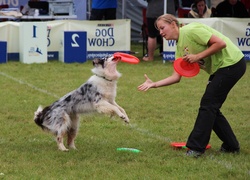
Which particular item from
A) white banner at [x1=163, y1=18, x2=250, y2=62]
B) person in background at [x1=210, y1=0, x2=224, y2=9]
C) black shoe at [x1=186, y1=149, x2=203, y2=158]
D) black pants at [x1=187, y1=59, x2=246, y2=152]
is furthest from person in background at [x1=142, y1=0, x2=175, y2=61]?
black shoe at [x1=186, y1=149, x2=203, y2=158]

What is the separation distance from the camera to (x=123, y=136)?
7.53m

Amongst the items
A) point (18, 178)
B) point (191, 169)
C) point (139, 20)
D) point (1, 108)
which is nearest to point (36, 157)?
point (18, 178)

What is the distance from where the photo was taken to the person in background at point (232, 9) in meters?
16.6

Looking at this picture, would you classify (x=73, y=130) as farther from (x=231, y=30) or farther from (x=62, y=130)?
(x=231, y=30)

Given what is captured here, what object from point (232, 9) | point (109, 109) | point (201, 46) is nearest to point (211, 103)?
point (201, 46)

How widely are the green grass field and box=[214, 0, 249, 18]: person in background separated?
4276 millimetres

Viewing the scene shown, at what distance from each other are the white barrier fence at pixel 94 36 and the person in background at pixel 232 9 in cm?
286

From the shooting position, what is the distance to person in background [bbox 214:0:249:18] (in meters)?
16.6

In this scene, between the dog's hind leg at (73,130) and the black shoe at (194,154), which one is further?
the dog's hind leg at (73,130)

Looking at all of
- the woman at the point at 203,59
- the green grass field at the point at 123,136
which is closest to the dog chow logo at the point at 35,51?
the green grass field at the point at 123,136

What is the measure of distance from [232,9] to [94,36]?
3.97m

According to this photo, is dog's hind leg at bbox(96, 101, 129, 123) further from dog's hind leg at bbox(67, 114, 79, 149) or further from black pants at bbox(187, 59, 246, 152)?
black pants at bbox(187, 59, 246, 152)

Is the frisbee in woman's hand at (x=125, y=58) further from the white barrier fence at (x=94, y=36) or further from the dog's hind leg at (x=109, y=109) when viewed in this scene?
the white barrier fence at (x=94, y=36)

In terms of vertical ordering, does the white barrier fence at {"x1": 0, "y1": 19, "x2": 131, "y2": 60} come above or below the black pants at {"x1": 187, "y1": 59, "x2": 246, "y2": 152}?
below
